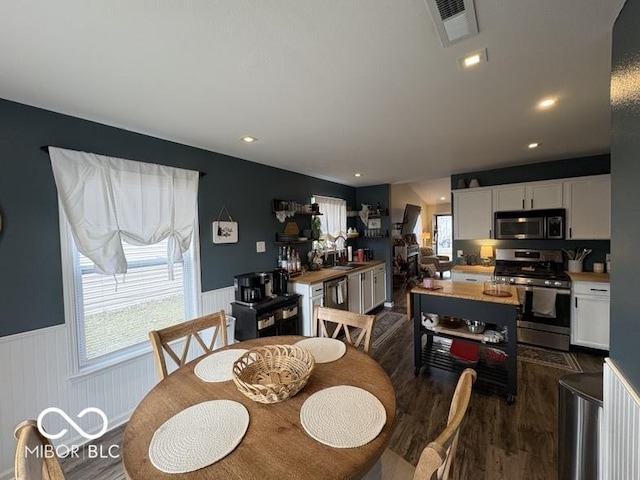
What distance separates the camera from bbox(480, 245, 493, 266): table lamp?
4223 millimetres

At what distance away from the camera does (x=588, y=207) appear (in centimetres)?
334

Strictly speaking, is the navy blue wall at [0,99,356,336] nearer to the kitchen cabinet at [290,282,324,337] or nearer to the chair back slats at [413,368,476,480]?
the kitchen cabinet at [290,282,324,337]

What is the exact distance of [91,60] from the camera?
1361 mm

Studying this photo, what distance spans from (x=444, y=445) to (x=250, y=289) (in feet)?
8.01

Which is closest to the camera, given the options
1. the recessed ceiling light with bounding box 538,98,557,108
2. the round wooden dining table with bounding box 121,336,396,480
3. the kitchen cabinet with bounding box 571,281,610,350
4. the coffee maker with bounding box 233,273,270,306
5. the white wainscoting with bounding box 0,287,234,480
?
the round wooden dining table with bounding box 121,336,396,480

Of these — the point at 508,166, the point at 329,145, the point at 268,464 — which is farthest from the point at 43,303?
the point at 508,166

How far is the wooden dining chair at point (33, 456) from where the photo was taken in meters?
0.66

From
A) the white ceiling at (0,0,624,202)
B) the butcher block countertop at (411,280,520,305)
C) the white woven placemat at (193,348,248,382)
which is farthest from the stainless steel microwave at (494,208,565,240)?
the white woven placemat at (193,348,248,382)

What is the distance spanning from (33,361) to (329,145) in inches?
114

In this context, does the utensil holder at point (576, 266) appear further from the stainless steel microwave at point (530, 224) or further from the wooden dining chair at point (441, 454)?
the wooden dining chair at point (441, 454)

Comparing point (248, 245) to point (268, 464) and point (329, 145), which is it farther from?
point (268, 464)

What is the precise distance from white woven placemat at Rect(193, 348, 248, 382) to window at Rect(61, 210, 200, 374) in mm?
1229

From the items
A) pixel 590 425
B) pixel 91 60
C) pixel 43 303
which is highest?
pixel 91 60

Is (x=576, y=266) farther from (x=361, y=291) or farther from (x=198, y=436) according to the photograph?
(x=198, y=436)
